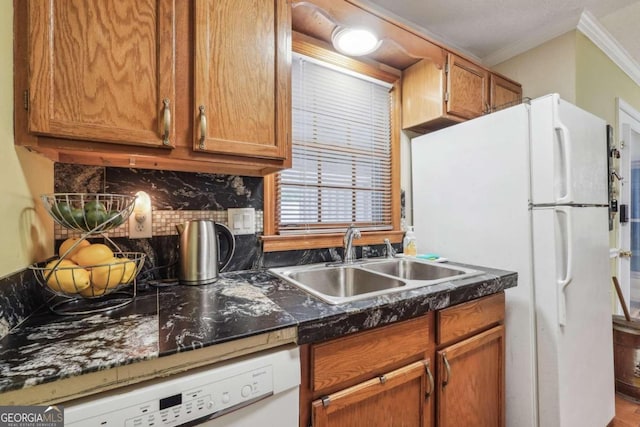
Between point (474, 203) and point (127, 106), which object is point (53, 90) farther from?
point (474, 203)

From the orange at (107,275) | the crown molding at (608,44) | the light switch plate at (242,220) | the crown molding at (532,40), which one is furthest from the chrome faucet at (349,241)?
the crown molding at (608,44)

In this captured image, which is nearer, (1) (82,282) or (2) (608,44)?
(1) (82,282)

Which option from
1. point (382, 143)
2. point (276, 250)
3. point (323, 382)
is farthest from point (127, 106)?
point (382, 143)

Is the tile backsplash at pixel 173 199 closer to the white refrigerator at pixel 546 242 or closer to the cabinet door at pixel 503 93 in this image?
the white refrigerator at pixel 546 242

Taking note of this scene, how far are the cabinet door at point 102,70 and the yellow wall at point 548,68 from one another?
2415 millimetres

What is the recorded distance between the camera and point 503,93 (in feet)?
6.47

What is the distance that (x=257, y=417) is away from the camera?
25.7 inches

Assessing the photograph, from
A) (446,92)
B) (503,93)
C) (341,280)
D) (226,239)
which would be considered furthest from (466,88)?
(226,239)

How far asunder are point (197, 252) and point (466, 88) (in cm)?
182

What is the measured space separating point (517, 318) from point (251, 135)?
1474 millimetres

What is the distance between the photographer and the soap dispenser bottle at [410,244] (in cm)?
169

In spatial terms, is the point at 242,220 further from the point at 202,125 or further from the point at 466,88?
the point at 466,88

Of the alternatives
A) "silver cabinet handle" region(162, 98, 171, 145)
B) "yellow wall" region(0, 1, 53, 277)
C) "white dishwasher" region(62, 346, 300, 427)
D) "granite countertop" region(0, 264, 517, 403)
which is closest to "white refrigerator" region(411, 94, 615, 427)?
"granite countertop" region(0, 264, 517, 403)

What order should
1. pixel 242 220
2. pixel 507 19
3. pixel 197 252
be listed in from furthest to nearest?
pixel 507 19 < pixel 242 220 < pixel 197 252
